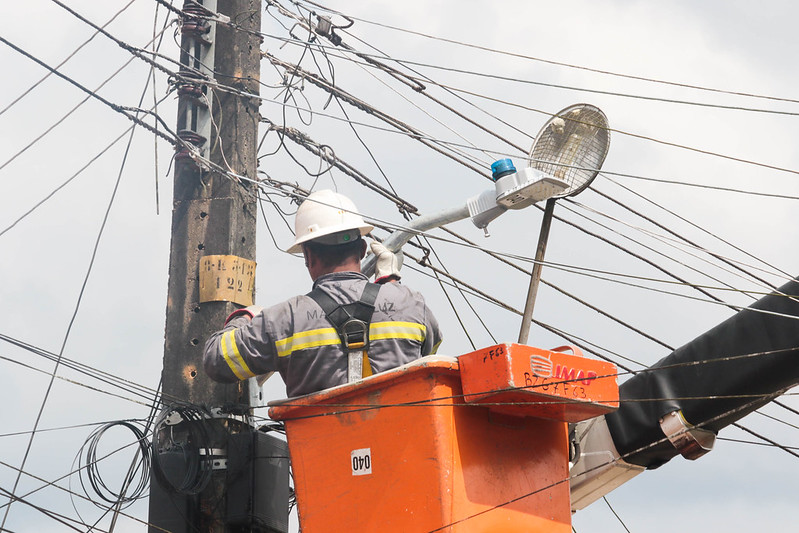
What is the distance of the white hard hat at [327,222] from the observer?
18.0ft

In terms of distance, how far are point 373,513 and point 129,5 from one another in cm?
398

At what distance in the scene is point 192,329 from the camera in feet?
20.1

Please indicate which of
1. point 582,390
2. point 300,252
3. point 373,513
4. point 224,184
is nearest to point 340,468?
point 373,513

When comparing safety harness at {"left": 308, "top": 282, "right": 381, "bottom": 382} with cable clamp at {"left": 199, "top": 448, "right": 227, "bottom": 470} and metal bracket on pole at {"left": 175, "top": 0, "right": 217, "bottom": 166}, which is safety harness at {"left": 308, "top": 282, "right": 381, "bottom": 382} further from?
metal bracket on pole at {"left": 175, "top": 0, "right": 217, "bottom": 166}

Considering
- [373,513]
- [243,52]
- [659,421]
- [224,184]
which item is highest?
[243,52]

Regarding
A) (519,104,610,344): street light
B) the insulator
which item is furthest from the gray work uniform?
the insulator

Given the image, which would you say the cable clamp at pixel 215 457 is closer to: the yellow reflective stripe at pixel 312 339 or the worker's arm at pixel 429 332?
the yellow reflective stripe at pixel 312 339

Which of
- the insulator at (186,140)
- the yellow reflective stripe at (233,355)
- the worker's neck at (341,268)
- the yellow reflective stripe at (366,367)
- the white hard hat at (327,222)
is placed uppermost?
the insulator at (186,140)

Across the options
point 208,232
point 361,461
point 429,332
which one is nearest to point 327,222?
point 429,332

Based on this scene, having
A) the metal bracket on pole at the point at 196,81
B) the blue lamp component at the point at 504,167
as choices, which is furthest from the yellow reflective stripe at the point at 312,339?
the metal bracket on pole at the point at 196,81

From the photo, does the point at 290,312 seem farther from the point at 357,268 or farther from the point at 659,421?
the point at 659,421

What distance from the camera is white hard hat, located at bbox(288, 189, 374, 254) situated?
5.50m

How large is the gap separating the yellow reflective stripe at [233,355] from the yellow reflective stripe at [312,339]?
0.76 feet

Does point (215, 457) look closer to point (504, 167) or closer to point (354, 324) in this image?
point (354, 324)
